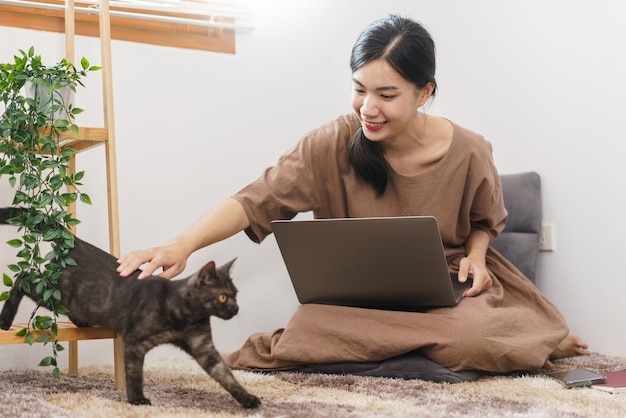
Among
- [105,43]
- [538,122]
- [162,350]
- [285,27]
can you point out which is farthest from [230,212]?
[538,122]

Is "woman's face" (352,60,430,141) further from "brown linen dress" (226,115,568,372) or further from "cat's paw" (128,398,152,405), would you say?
"cat's paw" (128,398,152,405)

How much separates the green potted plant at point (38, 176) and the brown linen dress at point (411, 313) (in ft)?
1.43

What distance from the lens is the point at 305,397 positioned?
5.08 ft

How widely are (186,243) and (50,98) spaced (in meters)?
0.41

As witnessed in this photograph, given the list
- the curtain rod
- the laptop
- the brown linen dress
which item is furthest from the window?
the laptop

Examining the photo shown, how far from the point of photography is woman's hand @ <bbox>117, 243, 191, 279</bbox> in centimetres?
154

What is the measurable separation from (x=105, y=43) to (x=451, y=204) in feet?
3.02

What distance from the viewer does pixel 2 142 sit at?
1.64m

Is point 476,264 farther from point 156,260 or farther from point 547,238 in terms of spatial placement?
point 156,260

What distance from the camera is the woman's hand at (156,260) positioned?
5.07 feet

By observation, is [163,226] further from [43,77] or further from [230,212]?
[43,77]

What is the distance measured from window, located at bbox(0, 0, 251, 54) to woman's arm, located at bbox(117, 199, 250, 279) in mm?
694

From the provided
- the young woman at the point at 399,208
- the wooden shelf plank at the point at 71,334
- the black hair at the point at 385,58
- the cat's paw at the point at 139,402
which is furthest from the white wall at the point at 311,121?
the cat's paw at the point at 139,402

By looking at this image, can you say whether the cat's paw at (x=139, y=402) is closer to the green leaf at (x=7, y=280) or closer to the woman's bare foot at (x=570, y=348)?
the green leaf at (x=7, y=280)
